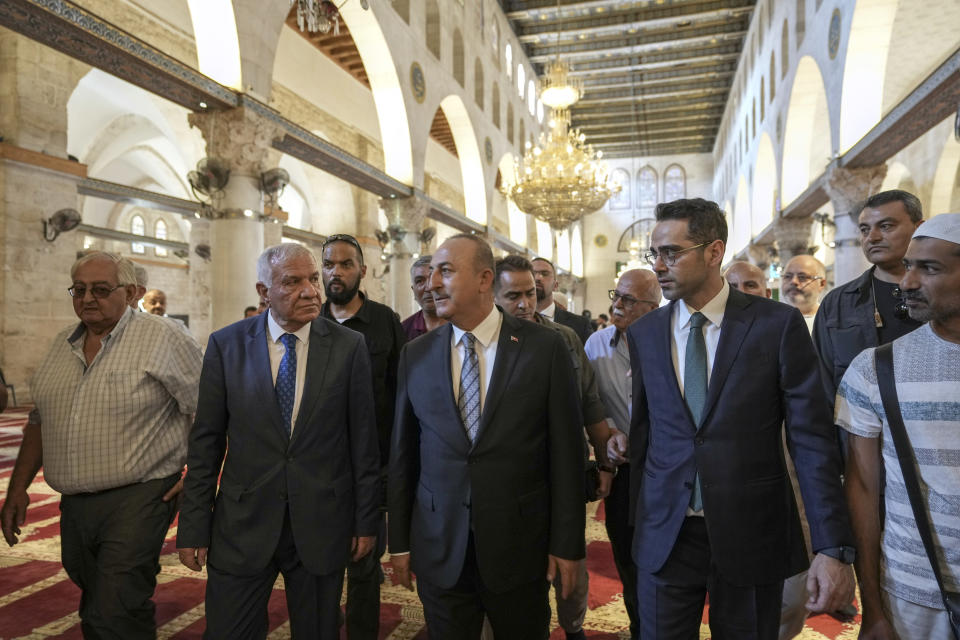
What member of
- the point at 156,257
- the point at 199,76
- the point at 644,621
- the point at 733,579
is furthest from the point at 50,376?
the point at 156,257

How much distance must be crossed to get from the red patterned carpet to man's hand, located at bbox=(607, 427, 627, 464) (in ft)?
3.61

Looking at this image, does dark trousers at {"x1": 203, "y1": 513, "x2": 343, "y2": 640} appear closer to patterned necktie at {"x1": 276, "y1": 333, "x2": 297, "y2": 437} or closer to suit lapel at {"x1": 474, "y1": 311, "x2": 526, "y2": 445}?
patterned necktie at {"x1": 276, "y1": 333, "x2": 297, "y2": 437}

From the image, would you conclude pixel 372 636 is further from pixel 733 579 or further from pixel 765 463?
pixel 765 463

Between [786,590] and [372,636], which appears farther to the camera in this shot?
[372,636]

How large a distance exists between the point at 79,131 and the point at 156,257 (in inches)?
348

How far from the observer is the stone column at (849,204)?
9.41 m

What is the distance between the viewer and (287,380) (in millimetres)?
2168

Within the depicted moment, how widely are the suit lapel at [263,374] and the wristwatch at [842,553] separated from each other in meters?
1.72

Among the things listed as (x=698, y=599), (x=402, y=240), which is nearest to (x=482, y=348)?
(x=698, y=599)

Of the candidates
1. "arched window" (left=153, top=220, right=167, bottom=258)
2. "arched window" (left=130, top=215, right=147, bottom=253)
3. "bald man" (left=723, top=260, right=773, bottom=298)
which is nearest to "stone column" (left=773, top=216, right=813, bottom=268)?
"bald man" (left=723, top=260, right=773, bottom=298)

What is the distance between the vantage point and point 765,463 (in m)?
1.78

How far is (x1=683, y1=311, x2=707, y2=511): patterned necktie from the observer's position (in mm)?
1841

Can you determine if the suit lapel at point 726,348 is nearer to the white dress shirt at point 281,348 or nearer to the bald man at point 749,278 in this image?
the white dress shirt at point 281,348

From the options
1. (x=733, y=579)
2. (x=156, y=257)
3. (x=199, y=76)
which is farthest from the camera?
(x=156, y=257)
